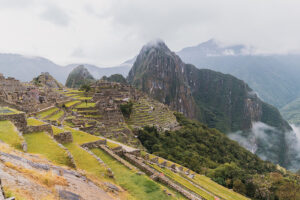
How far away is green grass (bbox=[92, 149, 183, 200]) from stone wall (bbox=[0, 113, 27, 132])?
620 centimetres

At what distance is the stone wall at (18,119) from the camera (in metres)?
10.5

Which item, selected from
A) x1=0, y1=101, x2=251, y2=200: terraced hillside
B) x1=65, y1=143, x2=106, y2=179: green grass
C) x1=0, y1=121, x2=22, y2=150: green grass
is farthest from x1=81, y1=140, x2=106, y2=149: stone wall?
x1=0, y1=121, x2=22, y2=150: green grass

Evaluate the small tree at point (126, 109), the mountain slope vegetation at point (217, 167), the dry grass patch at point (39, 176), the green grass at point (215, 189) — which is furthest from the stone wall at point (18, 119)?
the small tree at point (126, 109)

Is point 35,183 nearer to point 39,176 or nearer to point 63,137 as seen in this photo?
point 39,176

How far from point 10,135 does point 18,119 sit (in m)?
2.46

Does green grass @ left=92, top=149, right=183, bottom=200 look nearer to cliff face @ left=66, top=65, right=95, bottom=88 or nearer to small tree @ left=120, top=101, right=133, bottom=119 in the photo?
small tree @ left=120, top=101, right=133, bottom=119

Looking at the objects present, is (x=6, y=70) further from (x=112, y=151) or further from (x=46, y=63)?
(x=112, y=151)

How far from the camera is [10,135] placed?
8625 mm

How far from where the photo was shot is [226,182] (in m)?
28.1

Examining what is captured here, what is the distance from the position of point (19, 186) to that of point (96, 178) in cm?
463

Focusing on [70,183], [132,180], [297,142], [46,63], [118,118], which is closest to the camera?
[70,183]

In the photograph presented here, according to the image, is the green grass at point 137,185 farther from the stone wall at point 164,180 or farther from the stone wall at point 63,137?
the stone wall at point 63,137

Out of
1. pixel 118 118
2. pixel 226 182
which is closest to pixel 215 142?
pixel 226 182

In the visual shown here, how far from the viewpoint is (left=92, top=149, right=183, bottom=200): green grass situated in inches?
373
